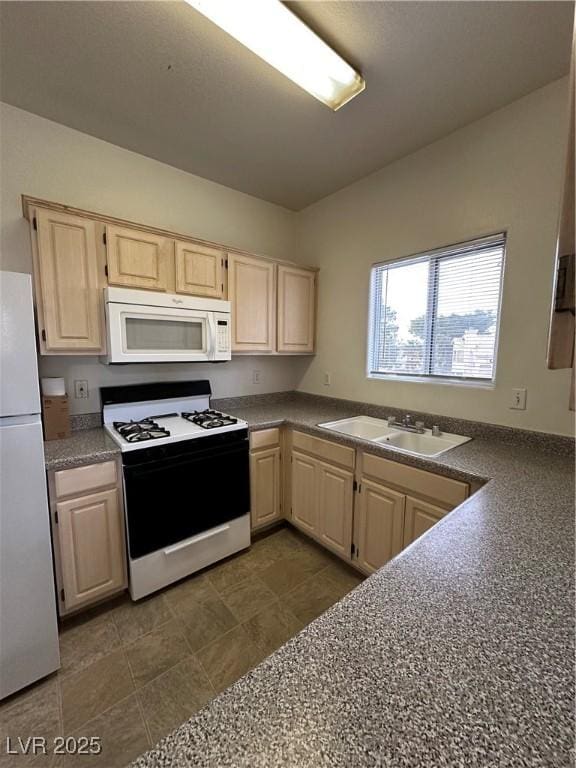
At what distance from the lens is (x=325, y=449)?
206 cm

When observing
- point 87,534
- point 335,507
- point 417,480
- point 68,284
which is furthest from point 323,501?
point 68,284

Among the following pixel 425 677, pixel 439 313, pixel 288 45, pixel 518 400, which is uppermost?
pixel 288 45

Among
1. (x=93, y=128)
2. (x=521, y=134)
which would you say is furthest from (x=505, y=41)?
(x=93, y=128)

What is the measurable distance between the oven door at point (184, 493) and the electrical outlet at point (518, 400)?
1609 millimetres

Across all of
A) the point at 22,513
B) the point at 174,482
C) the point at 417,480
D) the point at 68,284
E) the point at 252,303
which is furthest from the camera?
the point at 252,303

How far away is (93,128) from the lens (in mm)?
1866

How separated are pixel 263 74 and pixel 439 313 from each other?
1609 mm

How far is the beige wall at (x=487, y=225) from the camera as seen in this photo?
1.58 m

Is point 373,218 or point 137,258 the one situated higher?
point 373,218

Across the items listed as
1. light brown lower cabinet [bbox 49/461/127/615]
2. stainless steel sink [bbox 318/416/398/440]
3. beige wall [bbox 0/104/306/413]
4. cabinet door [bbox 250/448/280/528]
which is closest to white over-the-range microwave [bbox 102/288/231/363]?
beige wall [bbox 0/104/306/413]

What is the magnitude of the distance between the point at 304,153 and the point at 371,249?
79 centimetres

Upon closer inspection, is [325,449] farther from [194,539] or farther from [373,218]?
[373,218]

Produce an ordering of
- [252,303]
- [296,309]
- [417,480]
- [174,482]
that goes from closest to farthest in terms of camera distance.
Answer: [417,480]
[174,482]
[252,303]
[296,309]

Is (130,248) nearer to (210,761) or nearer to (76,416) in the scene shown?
(76,416)
